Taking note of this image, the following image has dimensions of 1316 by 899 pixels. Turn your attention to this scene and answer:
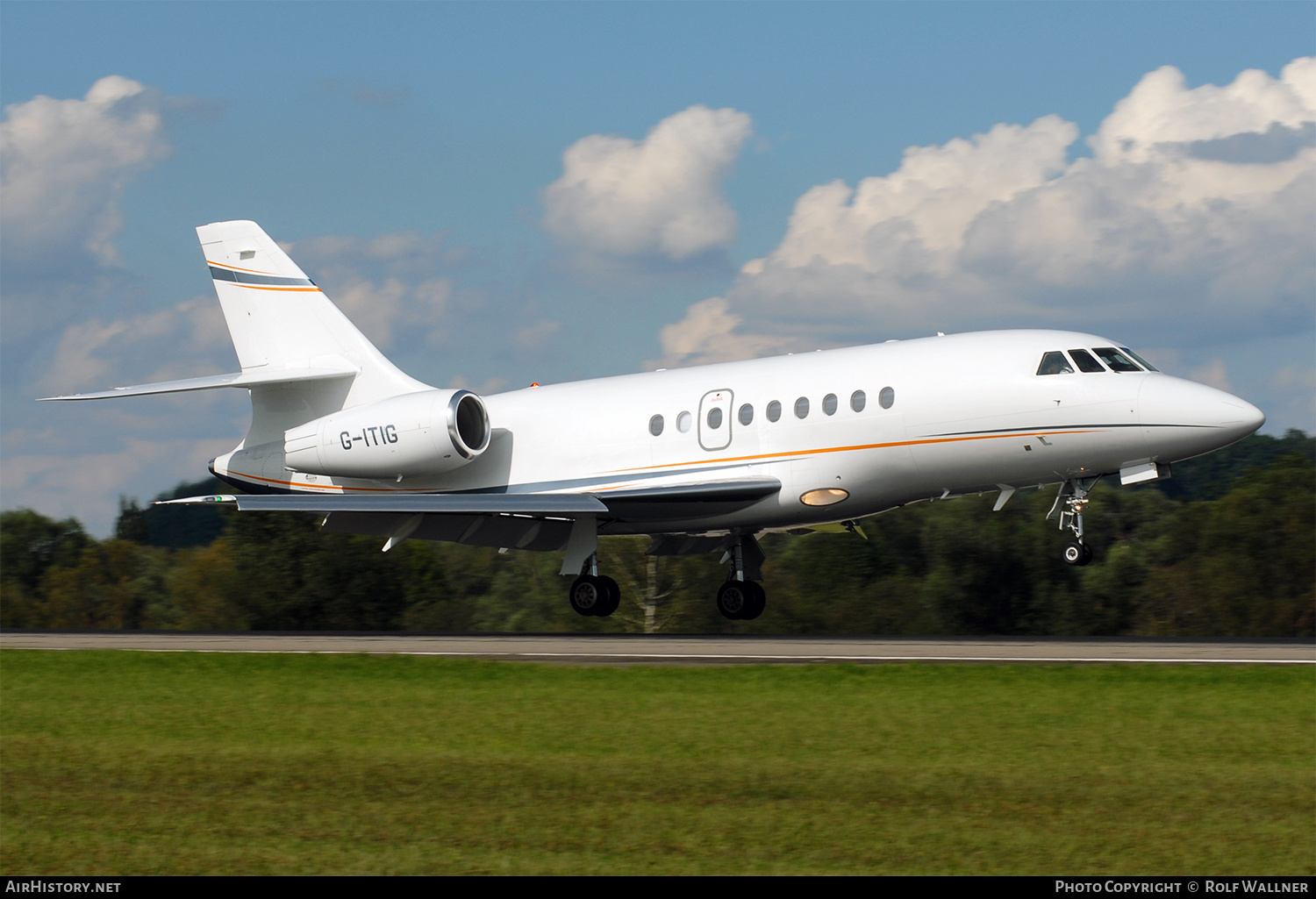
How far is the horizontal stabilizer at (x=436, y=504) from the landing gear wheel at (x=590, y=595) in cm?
190

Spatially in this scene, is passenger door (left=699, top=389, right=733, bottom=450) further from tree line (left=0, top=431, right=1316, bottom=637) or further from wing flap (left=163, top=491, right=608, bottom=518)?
tree line (left=0, top=431, right=1316, bottom=637)

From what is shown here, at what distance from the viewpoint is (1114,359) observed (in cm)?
2055

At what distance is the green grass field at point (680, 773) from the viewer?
302 inches

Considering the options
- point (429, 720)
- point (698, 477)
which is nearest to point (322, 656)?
point (429, 720)

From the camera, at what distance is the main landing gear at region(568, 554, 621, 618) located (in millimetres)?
25047

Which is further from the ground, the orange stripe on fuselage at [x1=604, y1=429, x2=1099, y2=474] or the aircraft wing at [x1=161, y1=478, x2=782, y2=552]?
the orange stripe on fuselage at [x1=604, y1=429, x2=1099, y2=474]

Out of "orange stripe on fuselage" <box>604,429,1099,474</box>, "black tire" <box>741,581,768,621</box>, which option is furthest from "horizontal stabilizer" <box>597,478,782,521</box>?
"black tire" <box>741,581,768,621</box>

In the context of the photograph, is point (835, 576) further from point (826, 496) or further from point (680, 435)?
point (826, 496)

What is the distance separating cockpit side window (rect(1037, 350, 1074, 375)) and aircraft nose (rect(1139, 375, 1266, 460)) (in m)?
1.15

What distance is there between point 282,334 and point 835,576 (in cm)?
2534

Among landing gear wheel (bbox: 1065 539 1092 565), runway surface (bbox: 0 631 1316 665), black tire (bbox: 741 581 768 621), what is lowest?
runway surface (bbox: 0 631 1316 665)

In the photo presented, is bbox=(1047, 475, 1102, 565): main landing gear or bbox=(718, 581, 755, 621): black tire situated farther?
bbox=(718, 581, 755, 621): black tire

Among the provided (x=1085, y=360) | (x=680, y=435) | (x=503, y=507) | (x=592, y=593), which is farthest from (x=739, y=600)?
(x=1085, y=360)
